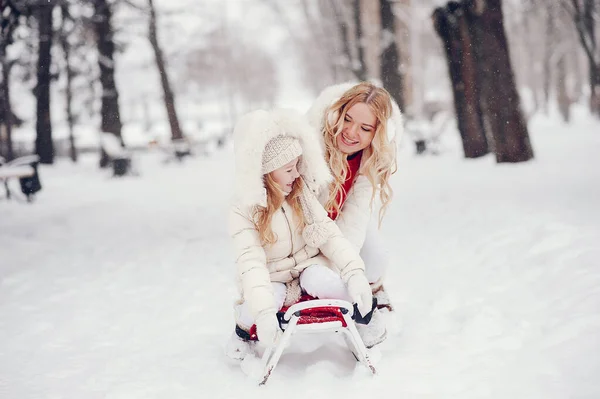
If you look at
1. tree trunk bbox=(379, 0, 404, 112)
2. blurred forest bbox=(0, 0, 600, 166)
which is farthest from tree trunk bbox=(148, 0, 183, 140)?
tree trunk bbox=(379, 0, 404, 112)

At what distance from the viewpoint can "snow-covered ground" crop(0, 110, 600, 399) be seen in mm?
2736

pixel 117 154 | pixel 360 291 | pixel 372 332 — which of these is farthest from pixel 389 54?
pixel 360 291

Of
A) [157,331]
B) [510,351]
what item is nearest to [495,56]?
[510,351]

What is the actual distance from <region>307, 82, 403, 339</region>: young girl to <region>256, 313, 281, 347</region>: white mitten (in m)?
0.74

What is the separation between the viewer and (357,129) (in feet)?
9.98

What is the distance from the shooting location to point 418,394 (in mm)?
2545

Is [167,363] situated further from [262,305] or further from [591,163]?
[591,163]

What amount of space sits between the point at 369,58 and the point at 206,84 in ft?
74.4

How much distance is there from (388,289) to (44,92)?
1497cm

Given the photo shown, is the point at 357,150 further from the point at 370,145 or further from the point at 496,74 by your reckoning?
the point at 496,74

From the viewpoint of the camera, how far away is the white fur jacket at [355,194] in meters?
3.08

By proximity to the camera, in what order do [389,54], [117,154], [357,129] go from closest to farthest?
1. [357,129]
2. [117,154]
3. [389,54]

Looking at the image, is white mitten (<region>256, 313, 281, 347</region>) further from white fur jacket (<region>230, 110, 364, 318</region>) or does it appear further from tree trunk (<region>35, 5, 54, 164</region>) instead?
tree trunk (<region>35, 5, 54, 164</region>)

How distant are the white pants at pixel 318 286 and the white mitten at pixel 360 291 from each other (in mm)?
63
